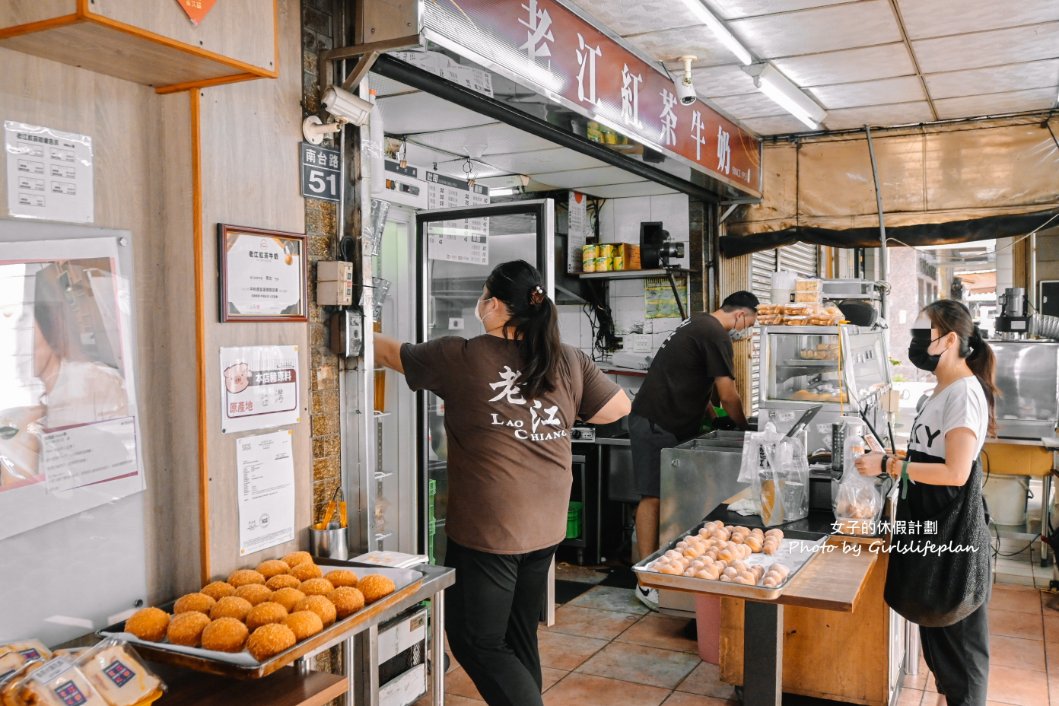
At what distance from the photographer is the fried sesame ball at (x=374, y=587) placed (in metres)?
2.43

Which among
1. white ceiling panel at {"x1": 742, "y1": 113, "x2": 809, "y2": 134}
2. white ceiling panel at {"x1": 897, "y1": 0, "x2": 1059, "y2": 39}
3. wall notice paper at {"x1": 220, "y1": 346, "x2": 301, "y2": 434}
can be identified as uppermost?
white ceiling panel at {"x1": 897, "y1": 0, "x2": 1059, "y2": 39}

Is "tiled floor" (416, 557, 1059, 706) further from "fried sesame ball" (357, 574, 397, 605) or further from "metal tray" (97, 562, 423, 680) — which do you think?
"metal tray" (97, 562, 423, 680)

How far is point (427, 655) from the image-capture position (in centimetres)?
386

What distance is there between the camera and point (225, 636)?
6.80 feet

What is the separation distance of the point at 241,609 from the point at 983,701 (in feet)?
8.70

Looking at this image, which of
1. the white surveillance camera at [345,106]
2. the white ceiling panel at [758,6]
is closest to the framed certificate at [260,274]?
the white surveillance camera at [345,106]

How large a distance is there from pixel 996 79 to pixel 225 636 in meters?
5.33

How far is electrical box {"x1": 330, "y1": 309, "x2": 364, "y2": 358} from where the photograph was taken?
2.99 metres

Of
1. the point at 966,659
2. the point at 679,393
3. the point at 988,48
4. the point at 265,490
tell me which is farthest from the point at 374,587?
the point at 988,48

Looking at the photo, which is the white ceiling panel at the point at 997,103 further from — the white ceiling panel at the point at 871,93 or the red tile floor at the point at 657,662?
the red tile floor at the point at 657,662

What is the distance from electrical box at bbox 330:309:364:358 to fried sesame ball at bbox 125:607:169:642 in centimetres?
107


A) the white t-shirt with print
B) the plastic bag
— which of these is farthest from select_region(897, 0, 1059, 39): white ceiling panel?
the plastic bag

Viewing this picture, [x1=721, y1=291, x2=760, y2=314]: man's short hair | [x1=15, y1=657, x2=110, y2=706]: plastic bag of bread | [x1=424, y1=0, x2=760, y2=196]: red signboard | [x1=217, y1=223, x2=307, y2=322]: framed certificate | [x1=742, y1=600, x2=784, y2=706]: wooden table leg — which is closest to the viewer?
[x1=15, y1=657, x2=110, y2=706]: plastic bag of bread

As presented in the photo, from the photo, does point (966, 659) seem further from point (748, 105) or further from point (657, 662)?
point (748, 105)
